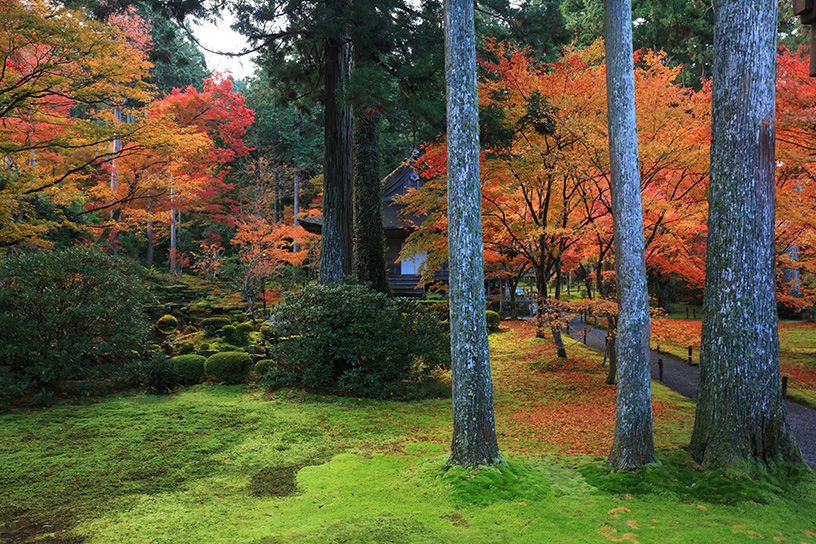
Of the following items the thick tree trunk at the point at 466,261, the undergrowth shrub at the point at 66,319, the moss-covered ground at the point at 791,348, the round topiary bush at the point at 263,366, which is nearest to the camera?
the thick tree trunk at the point at 466,261

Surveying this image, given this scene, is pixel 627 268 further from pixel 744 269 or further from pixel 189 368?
pixel 189 368

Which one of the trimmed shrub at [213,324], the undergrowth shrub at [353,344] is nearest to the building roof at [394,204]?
the trimmed shrub at [213,324]

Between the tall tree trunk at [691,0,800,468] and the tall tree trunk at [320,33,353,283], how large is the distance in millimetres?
7984

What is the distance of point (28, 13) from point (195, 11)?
9.28 ft

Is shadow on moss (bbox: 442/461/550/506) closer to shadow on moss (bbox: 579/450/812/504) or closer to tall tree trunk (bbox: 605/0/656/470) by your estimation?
shadow on moss (bbox: 579/450/812/504)

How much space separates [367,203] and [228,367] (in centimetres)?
544

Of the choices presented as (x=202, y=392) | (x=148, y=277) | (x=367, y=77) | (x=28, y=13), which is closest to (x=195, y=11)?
(x=28, y=13)

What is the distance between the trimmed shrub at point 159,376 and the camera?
9.81 metres

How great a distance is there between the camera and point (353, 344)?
9.75 metres

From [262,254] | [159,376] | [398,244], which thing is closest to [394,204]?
[398,244]

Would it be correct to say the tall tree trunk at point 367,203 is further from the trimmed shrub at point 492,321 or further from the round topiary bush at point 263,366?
the trimmed shrub at point 492,321

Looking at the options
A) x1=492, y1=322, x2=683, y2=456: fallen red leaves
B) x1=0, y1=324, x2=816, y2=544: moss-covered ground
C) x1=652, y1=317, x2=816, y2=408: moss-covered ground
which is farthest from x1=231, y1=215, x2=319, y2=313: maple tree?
x1=652, y1=317, x2=816, y2=408: moss-covered ground

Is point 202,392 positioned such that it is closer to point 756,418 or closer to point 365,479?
point 365,479

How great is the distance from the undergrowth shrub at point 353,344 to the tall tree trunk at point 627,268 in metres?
5.03
